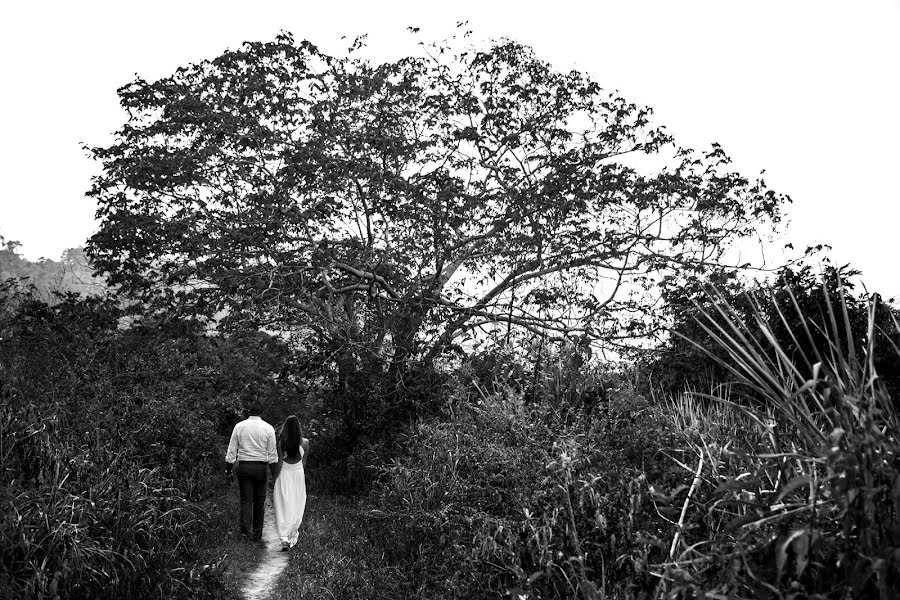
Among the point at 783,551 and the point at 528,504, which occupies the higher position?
the point at 783,551

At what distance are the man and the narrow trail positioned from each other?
1.25ft

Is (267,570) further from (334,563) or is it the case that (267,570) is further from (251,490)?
(251,490)

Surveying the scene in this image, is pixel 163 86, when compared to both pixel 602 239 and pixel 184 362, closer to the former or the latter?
pixel 184 362

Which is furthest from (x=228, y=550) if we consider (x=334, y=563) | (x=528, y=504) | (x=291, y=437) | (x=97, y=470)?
(x=528, y=504)

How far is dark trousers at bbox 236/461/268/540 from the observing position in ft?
34.1

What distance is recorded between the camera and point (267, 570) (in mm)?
9352

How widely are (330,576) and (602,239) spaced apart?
10.1m

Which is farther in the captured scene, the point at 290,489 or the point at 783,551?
the point at 290,489

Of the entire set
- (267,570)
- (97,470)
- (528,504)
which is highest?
(97,470)

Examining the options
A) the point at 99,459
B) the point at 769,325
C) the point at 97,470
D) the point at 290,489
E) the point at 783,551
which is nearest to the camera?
the point at 783,551

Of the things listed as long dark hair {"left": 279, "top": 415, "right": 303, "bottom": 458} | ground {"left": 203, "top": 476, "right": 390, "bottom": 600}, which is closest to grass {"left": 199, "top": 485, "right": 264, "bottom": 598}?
ground {"left": 203, "top": 476, "right": 390, "bottom": 600}

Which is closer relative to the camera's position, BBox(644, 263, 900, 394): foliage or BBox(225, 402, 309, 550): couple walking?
BBox(225, 402, 309, 550): couple walking

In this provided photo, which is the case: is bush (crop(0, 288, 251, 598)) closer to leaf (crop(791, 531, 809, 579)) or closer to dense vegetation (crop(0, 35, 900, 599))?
dense vegetation (crop(0, 35, 900, 599))

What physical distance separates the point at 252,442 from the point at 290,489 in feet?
2.68
